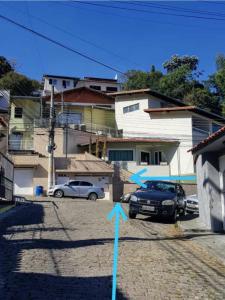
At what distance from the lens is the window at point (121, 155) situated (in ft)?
145

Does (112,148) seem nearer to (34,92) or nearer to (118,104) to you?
(118,104)

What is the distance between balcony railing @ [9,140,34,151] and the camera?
47312mm

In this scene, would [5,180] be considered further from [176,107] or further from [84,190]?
[176,107]

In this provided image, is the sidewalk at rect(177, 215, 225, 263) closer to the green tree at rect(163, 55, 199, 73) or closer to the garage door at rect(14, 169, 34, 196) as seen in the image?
the garage door at rect(14, 169, 34, 196)

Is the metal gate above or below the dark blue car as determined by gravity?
above

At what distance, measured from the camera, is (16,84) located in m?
60.2

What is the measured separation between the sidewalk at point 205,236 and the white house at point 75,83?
4471 cm

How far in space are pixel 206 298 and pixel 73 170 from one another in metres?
33.7

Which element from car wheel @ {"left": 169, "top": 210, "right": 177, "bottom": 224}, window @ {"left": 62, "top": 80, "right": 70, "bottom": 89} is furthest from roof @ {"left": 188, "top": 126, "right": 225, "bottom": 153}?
window @ {"left": 62, "top": 80, "right": 70, "bottom": 89}

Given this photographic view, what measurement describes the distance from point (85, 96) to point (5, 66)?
17031mm

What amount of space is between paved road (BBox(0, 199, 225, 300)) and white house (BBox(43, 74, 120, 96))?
157 feet

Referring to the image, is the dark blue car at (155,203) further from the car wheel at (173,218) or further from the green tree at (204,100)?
the green tree at (204,100)

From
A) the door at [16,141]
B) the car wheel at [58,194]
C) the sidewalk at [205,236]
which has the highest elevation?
the door at [16,141]

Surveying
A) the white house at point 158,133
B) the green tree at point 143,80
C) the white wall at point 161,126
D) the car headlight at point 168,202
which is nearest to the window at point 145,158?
the white house at point 158,133
